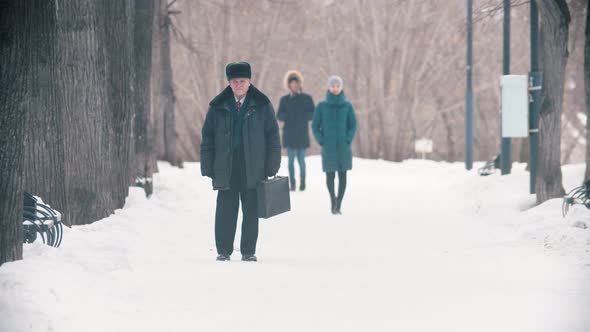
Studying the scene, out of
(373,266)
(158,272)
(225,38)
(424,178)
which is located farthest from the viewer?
(225,38)

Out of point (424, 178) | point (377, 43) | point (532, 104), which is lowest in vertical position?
point (424, 178)

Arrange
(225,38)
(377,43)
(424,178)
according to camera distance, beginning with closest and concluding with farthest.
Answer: (424,178), (377,43), (225,38)

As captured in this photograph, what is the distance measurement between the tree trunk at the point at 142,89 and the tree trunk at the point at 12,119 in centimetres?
798

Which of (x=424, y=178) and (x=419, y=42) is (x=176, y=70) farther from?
(x=424, y=178)

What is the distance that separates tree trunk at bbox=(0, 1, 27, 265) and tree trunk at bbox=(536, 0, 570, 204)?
804 cm

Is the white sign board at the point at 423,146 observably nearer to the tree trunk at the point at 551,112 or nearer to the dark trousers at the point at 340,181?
the dark trousers at the point at 340,181

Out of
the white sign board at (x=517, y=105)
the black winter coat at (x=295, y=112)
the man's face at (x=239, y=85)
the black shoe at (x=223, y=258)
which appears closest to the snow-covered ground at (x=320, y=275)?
the black shoe at (x=223, y=258)

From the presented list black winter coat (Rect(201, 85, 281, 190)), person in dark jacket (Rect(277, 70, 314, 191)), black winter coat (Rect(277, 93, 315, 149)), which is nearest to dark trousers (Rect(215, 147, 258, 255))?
black winter coat (Rect(201, 85, 281, 190))

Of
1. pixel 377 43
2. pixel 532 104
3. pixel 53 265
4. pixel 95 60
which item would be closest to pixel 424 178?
pixel 532 104

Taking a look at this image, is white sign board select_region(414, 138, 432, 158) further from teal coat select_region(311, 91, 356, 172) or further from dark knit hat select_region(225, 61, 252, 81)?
dark knit hat select_region(225, 61, 252, 81)

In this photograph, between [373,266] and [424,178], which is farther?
[424,178]

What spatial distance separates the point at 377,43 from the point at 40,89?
20.5 meters

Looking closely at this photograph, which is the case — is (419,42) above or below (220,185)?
above

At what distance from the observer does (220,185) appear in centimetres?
873
